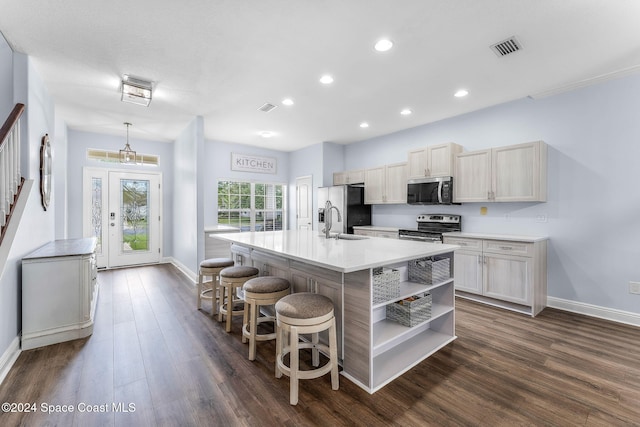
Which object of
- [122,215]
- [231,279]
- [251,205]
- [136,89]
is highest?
[136,89]

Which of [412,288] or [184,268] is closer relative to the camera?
[412,288]

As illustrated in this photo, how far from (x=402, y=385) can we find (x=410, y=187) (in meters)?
3.37

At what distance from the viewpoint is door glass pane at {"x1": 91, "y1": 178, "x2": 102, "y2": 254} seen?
222 inches

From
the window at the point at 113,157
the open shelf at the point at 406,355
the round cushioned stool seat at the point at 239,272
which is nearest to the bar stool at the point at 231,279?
the round cushioned stool seat at the point at 239,272

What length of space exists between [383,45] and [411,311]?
7.79 ft

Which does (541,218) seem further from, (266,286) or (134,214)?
(134,214)

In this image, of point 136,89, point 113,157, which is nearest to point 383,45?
point 136,89

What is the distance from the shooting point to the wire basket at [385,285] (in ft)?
6.50

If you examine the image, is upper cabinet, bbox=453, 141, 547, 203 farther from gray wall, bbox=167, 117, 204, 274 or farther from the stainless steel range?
A: gray wall, bbox=167, 117, 204, 274

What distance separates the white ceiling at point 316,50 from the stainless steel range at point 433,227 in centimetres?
169

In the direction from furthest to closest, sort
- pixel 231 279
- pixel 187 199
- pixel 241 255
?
pixel 187 199 < pixel 241 255 < pixel 231 279

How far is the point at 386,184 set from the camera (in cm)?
530

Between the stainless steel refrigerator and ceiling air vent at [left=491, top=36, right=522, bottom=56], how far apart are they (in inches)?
128

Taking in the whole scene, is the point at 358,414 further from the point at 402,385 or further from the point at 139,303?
the point at 139,303
